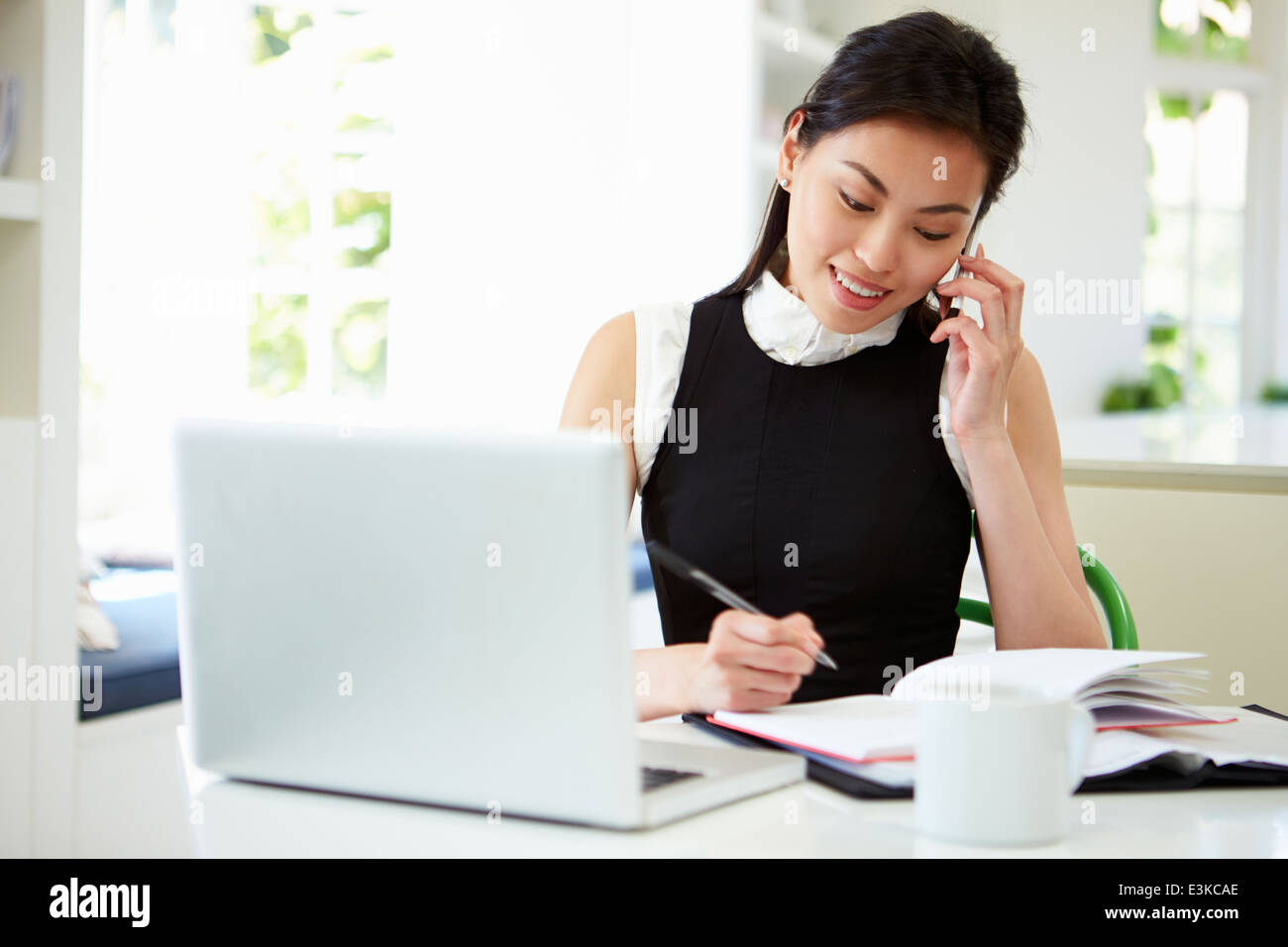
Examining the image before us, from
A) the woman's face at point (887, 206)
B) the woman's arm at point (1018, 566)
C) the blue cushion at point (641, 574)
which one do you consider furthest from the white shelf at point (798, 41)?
the woman's arm at point (1018, 566)

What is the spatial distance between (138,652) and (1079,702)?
1728 mm

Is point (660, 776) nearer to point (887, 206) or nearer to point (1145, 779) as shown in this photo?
point (1145, 779)

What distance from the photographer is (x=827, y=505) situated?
144 cm

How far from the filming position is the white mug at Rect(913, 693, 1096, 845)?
2.38 ft

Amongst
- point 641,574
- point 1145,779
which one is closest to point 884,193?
point 1145,779

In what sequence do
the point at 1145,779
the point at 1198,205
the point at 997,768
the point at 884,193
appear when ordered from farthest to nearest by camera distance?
the point at 1198,205 → the point at 884,193 → the point at 1145,779 → the point at 997,768

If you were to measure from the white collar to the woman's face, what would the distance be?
5 cm

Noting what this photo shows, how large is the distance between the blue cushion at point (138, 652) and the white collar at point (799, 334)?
3.97 ft

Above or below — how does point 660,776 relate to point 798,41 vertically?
below

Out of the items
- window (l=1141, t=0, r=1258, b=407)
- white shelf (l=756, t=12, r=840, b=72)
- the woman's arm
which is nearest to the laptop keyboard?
the woman's arm

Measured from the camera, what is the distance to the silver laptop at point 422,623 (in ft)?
2.29

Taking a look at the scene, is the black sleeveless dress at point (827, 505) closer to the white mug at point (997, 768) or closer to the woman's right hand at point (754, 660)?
the woman's right hand at point (754, 660)

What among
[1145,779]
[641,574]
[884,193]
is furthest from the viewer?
[641,574]
